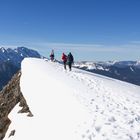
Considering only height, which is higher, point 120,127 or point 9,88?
point 120,127

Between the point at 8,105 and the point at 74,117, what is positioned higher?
the point at 74,117

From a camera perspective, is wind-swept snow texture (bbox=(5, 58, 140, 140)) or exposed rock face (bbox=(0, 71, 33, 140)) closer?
wind-swept snow texture (bbox=(5, 58, 140, 140))

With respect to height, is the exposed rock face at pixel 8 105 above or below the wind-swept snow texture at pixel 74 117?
below

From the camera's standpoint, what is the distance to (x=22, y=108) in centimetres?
3083

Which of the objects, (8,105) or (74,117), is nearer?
(74,117)

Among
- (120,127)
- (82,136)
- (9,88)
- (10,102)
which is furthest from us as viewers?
(9,88)

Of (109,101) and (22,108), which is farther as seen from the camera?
(22,108)

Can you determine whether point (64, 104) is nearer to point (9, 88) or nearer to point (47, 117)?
point (47, 117)

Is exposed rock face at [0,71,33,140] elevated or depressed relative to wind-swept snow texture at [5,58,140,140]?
depressed

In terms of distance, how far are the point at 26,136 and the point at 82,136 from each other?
685 centimetres

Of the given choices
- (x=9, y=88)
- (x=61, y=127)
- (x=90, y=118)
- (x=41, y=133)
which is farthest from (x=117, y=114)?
(x=9, y=88)

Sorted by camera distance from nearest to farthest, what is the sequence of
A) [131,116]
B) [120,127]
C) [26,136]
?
[120,127], [131,116], [26,136]

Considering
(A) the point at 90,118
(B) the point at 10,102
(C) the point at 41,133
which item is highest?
(A) the point at 90,118

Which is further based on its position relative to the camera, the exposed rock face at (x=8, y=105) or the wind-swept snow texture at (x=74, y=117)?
the exposed rock face at (x=8, y=105)
